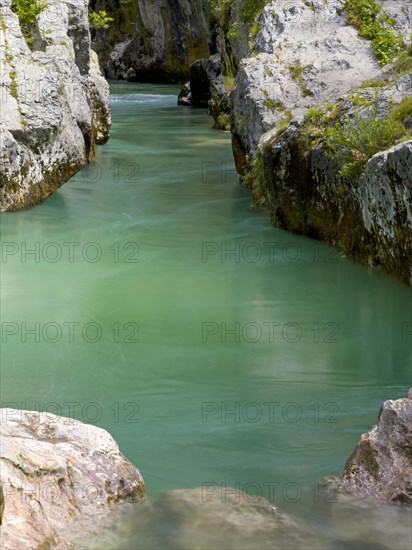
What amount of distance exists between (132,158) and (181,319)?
9.82 metres

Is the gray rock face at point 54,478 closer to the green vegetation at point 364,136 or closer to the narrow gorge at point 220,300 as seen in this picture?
the narrow gorge at point 220,300

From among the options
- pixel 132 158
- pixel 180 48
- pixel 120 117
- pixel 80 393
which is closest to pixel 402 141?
pixel 80 393

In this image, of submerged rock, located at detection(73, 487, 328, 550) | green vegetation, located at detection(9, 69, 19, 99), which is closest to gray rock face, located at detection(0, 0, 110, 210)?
green vegetation, located at detection(9, 69, 19, 99)

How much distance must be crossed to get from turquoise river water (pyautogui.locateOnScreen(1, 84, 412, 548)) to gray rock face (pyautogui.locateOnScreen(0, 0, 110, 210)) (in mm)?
448

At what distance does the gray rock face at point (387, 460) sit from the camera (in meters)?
4.39

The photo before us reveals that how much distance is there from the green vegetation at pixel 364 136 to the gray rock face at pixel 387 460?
17.5ft

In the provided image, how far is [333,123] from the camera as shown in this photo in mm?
10570

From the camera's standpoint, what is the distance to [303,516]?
14.5 ft

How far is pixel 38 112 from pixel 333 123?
A: 177 inches

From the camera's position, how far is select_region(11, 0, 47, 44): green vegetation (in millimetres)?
14977
